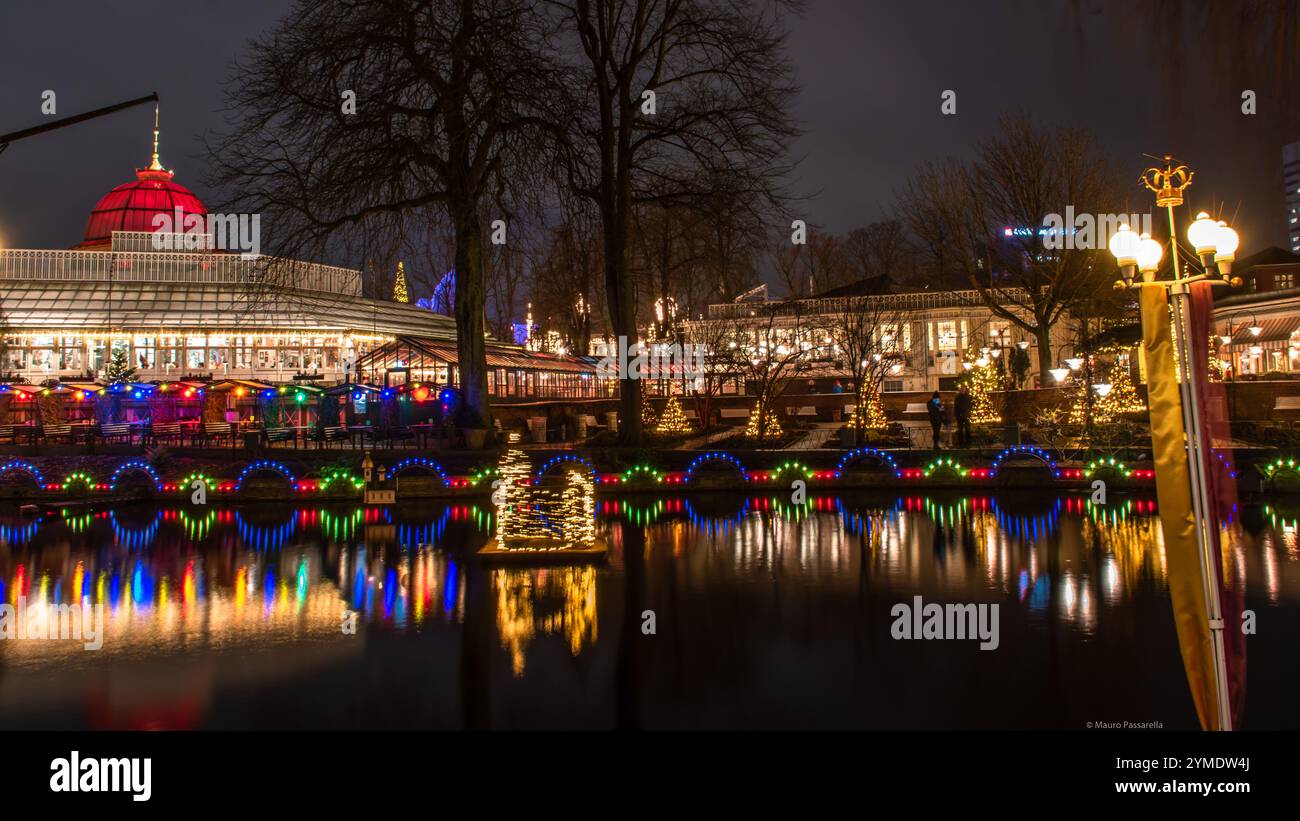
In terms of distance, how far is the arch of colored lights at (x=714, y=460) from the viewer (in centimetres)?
2206

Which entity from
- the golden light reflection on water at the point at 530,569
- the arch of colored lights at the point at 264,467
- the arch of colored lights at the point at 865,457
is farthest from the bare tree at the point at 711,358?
the arch of colored lights at the point at 264,467

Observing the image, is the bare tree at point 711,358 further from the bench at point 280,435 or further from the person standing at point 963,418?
the bench at point 280,435

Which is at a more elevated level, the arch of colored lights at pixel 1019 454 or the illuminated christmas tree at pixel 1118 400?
the illuminated christmas tree at pixel 1118 400

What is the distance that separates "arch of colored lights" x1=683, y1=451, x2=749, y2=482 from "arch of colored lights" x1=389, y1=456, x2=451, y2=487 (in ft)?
19.3

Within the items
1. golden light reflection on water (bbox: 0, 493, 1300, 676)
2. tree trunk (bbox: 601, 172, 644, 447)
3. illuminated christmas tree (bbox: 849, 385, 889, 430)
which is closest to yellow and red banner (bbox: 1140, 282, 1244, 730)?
golden light reflection on water (bbox: 0, 493, 1300, 676)

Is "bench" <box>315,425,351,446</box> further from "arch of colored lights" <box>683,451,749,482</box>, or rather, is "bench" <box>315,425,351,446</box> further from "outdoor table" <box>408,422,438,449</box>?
"arch of colored lights" <box>683,451,749,482</box>

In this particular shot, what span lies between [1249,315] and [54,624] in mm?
57245

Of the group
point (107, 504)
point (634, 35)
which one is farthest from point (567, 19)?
point (107, 504)

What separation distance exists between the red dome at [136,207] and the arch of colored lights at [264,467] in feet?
192

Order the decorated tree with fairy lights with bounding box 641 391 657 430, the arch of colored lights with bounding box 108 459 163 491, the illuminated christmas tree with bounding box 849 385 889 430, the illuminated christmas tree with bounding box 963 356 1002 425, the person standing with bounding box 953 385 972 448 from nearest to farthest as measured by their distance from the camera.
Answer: the arch of colored lights with bounding box 108 459 163 491
the person standing with bounding box 953 385 972 448
the illuminated christmas tree with bounding box 849 385 889 430
the decorated tree with fairy lights with bounding box 641 391 657 430
the illuminated christmas tree with bounding box 963 356 1002 425

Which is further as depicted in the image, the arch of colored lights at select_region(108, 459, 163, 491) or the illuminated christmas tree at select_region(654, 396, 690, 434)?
the illuminated christmas tree at select_region(654, 396, 690, 434)

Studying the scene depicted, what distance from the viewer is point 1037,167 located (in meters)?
40.1

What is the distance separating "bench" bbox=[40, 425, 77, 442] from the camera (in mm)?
28997
